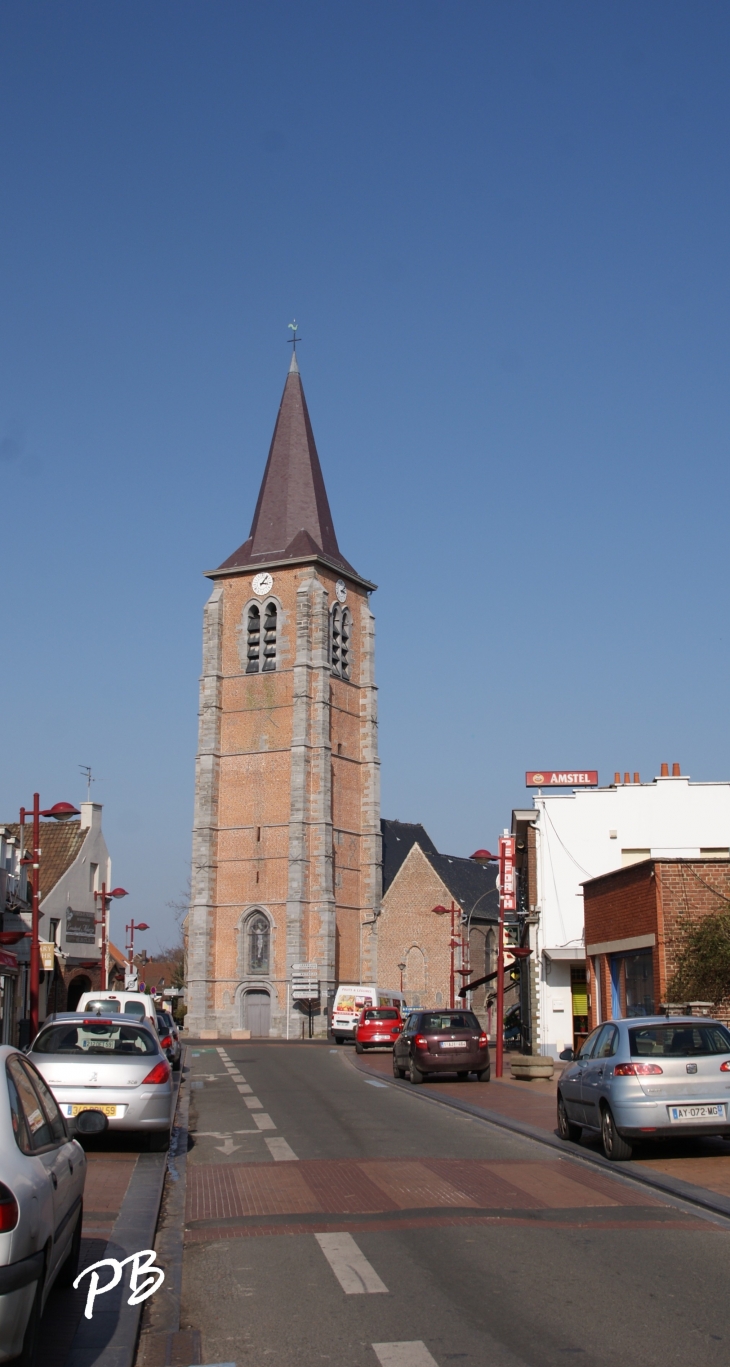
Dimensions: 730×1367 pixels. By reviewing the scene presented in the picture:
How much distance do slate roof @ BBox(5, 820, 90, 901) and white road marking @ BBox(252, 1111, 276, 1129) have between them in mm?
30504

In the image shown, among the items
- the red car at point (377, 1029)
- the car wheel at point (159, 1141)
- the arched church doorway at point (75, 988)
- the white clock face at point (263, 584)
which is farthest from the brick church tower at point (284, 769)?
the car wheel at point (159, 1141)

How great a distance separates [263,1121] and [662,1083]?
6730mm

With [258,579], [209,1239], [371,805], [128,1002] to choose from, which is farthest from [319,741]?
[209,1239]

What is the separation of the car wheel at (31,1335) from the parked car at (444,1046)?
62.4 feet

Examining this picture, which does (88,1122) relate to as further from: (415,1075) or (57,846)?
(57,846)

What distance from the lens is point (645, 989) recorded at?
23344 millimetres

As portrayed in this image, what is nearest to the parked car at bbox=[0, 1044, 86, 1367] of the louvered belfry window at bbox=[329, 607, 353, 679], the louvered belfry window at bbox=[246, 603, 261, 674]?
the louvered belfry window at bbox=[246, 603, 261, 674]

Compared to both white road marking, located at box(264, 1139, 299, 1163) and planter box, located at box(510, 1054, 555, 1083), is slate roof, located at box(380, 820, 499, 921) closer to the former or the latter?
planter box, located at box(510, 1054, 555, 1083)

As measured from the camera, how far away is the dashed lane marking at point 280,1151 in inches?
507

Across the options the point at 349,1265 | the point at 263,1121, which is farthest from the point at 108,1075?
the point at 349,1265

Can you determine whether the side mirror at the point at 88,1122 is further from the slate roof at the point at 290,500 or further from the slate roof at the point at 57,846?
the slate roof at the point at 290,500

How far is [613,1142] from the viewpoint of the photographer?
12383 mm

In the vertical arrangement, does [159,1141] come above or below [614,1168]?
above

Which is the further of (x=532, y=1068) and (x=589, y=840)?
(x=589, y=840)
